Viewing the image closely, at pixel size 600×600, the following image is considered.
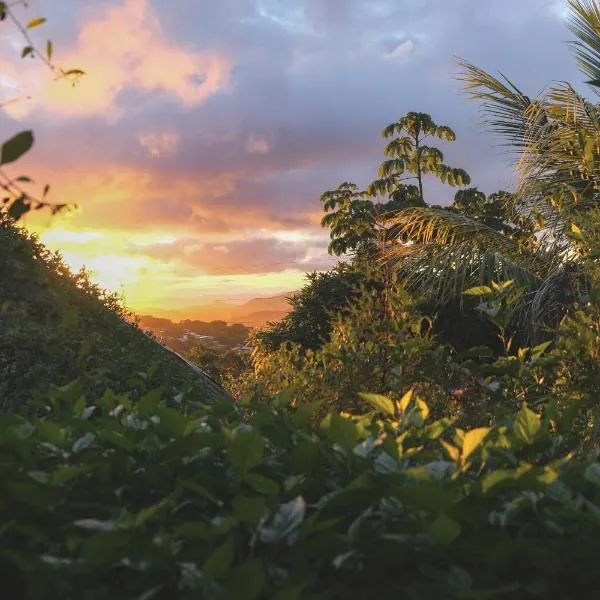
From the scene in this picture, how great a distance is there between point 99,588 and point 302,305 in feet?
54.9

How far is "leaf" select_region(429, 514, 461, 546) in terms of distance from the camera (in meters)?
1.63

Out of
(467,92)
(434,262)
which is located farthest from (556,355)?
(467,92)

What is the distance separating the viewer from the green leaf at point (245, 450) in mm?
1846

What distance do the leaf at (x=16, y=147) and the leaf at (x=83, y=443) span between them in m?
0.88

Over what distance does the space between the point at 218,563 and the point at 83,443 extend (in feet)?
2.42

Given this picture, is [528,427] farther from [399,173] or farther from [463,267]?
[399,173]

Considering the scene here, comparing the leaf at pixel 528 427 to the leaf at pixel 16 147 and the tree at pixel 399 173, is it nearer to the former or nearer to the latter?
the leaf at pixel 16 147

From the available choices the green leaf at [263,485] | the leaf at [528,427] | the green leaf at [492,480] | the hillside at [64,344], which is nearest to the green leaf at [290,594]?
the green leaf at [263,485]

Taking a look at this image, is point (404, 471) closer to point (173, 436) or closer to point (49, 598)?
point (173, 436)

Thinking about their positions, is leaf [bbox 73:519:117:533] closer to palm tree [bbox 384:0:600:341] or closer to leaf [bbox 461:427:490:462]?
leaf [bbox 461:427:490:462]

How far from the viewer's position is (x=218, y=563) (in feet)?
5.04

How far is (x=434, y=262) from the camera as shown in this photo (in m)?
12.8

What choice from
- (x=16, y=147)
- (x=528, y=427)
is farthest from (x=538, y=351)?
(x=16, y=147)

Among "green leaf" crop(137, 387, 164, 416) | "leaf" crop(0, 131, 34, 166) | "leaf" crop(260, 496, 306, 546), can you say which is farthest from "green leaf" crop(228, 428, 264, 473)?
"leaf" crop(0, 131, 34, 166)
